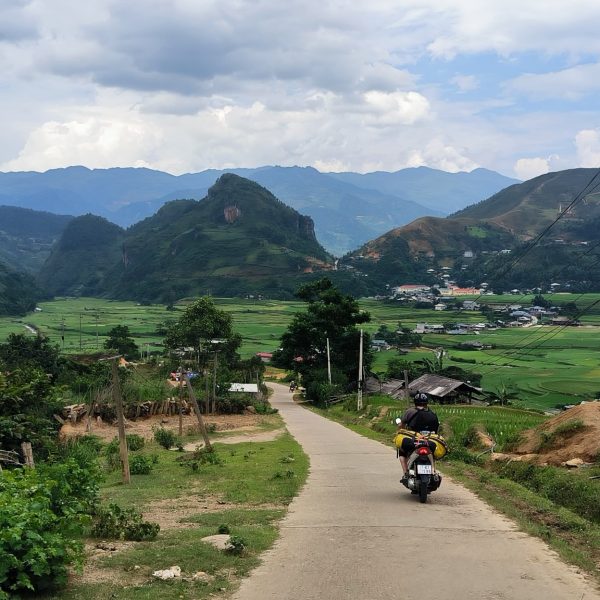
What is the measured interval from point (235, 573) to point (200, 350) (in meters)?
35.9

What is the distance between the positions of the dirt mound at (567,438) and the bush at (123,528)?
7799 mm

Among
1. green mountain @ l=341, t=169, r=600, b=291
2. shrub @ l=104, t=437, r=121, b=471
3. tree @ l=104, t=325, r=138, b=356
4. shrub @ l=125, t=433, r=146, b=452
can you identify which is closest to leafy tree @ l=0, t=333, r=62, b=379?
shrub @ l=125, t=433, r=146, b=452

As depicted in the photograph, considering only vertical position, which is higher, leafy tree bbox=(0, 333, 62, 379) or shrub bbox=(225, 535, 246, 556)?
shrub bbox=(225, 535, 246, 556)

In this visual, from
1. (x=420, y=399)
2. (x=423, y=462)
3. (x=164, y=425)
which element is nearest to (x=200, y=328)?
(x=164, y=425)

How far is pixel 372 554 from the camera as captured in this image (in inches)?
260

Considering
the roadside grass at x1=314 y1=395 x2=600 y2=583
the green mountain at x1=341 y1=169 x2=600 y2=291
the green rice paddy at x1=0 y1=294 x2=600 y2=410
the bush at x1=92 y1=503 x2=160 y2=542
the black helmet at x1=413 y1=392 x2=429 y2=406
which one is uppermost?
the green mountain at x1=341 y1=169 x2=600 y2=291

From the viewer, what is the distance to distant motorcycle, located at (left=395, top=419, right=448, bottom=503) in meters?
9.47

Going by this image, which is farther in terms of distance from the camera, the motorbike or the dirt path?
the dirt path

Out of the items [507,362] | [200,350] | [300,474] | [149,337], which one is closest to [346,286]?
[149,337]

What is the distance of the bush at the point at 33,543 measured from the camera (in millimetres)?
4816

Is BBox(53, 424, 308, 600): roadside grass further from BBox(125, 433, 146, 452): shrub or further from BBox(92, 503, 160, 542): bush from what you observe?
BBox(125, 433, 146, 452): shrub

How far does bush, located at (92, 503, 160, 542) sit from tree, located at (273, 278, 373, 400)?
1604 inches

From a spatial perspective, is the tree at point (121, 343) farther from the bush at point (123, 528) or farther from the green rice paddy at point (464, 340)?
the bush at point (123, 528)

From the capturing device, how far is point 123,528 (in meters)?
7.22
